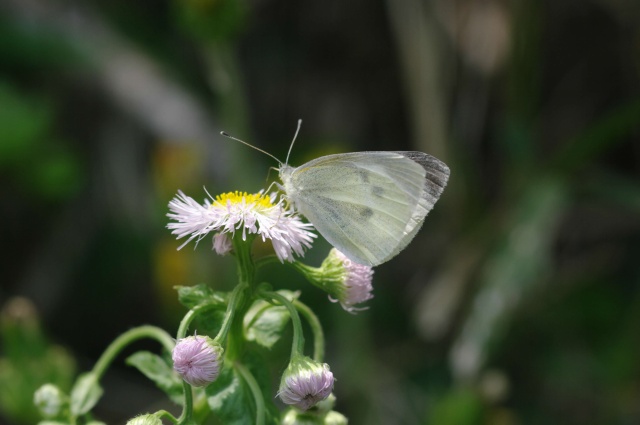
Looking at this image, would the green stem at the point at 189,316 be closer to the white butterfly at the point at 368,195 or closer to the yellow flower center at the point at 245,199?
the yellow flower center at the point at 245,199

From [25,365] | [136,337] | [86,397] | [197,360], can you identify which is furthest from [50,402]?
[25,365]

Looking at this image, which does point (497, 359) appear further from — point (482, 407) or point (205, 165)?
point (205, 165)

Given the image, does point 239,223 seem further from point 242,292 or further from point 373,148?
point 373,148

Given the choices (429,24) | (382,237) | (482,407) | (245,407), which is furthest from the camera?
(429,24)

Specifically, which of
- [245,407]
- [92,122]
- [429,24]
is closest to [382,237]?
[245,407]

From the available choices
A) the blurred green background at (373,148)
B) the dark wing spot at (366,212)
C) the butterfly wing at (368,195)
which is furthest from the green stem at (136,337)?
the blurred green background at (373,148)
